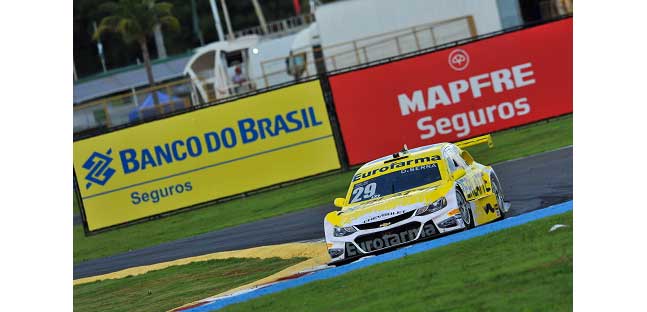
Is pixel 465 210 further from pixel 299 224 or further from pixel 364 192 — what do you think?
pixel 299 224

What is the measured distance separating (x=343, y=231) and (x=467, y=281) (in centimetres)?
386

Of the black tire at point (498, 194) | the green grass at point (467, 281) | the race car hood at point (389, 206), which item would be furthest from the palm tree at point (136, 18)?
the green grass at point (467, 281)

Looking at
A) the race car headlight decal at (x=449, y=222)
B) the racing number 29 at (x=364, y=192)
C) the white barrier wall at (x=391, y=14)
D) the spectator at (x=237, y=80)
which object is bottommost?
the race car headlight decal at (x=449, y=222)

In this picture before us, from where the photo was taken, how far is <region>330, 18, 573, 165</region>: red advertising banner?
30.7 m

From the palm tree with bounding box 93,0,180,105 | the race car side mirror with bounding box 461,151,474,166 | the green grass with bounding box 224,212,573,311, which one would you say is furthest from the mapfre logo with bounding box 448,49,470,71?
the palm tree with bounding box 93,0,180,105

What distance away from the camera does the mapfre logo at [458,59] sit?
102 feet

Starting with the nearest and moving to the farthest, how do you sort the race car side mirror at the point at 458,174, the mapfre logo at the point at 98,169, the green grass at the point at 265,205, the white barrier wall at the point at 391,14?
the race car side mirror at the point at 458,174, the green grass at the point at 265,205, the mapfre logo at the point at 98,169, the white barrier wall at the point at 391,14

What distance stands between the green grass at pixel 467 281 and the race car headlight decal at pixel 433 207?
98 cm

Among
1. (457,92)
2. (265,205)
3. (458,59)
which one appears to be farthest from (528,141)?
(265,205)

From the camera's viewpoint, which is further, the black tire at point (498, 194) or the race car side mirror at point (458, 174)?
the black tire at point (498, 194)

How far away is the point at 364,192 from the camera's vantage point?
17672 millimetres

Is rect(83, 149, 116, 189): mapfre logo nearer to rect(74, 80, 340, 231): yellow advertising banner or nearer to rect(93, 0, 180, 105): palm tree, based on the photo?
rect(74, 80, 340, 231): yellow advertising banner

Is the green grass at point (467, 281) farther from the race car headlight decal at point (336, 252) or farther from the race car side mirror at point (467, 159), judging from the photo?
the race car side mirror at point (467, 159)
